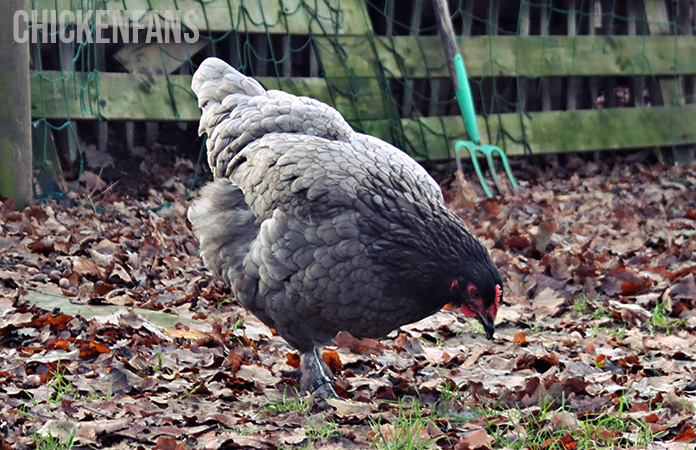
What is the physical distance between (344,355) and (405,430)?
0.96m

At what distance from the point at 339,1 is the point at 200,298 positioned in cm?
406

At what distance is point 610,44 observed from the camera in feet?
26.4

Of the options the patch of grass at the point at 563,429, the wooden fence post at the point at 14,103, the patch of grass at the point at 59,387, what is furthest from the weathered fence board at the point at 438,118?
the patch of grass at the point at 563,429

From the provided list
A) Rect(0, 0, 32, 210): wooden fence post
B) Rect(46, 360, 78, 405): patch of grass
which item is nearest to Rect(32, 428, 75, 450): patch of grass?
Rect(46, 360, 78, 405): patch of grass

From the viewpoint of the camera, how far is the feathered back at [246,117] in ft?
10.8

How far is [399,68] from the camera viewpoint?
24.0 feet

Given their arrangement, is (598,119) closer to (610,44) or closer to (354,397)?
(610,44)

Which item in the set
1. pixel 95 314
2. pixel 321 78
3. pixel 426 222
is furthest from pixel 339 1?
pixel 426 222

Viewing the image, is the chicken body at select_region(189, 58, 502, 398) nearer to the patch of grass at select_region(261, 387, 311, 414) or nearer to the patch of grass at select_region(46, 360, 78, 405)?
the patch of grass at select_region(261, 387, 311, 414)

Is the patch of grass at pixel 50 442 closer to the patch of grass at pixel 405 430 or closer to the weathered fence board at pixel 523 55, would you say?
the patch of grass at pixel 405 430

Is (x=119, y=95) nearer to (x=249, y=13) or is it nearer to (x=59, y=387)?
(x=249, y=13)

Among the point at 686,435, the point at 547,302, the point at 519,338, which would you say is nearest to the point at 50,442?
the point at 686,435

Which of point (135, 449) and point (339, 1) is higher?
point (339, 1)

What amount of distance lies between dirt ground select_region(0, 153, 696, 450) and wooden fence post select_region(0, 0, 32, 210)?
0.21 meters
